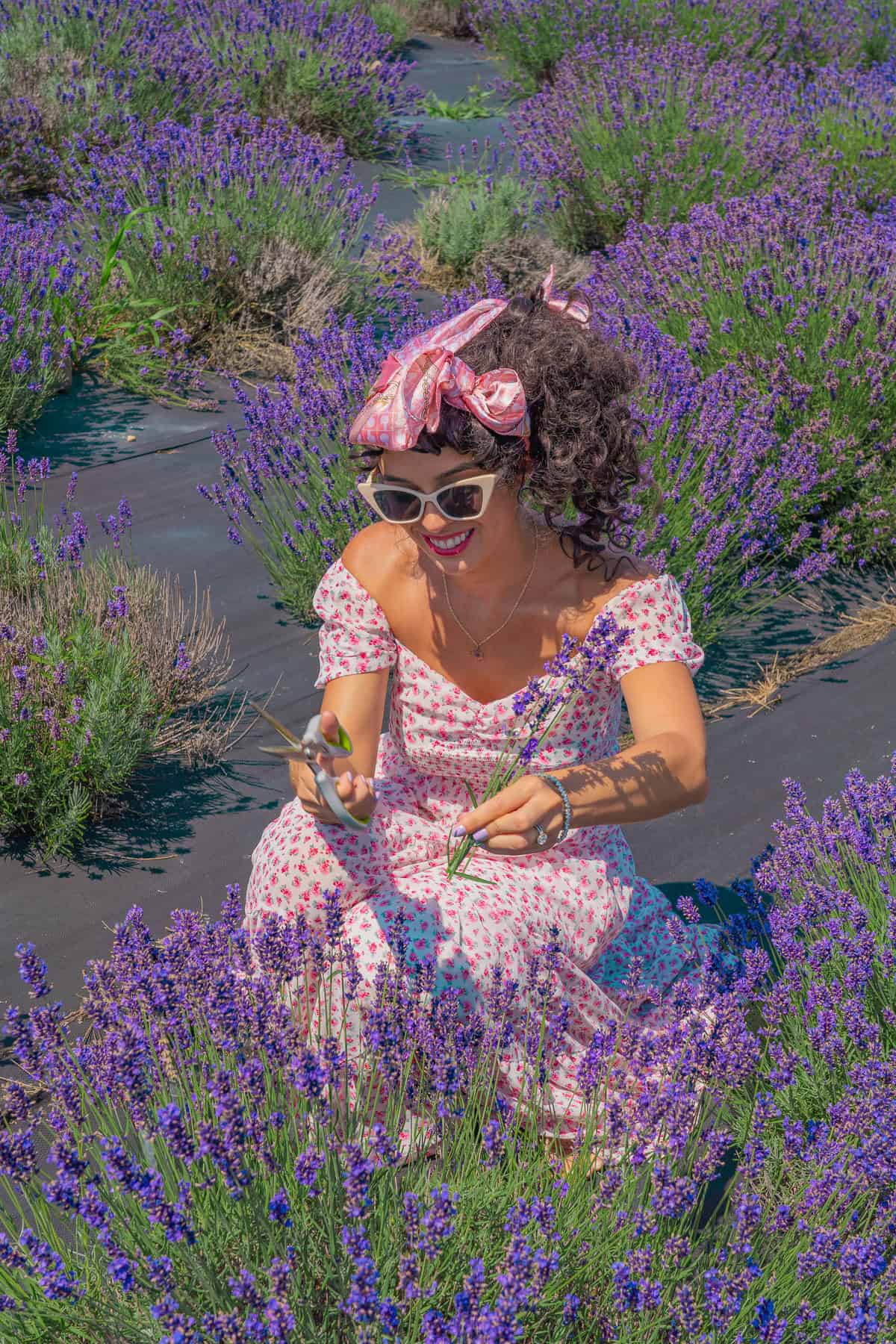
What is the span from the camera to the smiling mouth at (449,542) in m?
1.99

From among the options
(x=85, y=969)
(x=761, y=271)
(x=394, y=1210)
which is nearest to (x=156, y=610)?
(x=85, y=969)

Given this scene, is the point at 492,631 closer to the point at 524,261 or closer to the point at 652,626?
the point at 652,626

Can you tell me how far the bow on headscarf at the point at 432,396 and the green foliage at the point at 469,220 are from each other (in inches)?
178

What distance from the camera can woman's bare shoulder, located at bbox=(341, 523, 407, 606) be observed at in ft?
7.24

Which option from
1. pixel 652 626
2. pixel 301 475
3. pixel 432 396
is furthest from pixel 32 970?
pixel 301 475

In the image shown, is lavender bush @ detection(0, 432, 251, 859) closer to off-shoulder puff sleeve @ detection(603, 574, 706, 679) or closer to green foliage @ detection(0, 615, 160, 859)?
green foliage @ detection(0, 615, 160, 859)

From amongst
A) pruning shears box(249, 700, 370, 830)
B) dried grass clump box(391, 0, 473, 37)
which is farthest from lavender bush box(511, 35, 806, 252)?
dried grass clump box(391, 0, 473, 37)

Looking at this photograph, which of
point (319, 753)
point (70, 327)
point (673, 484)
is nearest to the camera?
point (319, 753)

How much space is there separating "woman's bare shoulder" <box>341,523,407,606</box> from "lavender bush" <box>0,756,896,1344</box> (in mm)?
612

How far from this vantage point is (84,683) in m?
2.93

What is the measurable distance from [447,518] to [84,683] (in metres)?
1.30

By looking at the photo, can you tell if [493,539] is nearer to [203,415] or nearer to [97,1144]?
[97,1144]

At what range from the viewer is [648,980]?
232 cm

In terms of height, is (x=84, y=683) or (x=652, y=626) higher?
(x=652, y=626)
